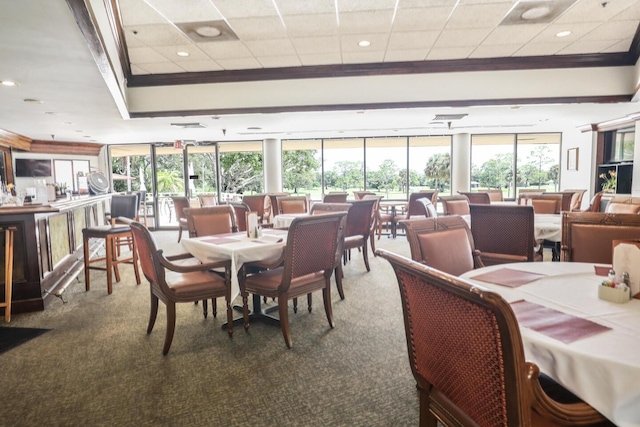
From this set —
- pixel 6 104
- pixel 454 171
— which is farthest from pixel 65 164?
pixel 454 171

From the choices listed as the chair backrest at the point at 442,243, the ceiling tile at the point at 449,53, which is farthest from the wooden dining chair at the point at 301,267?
the ceiling tile at the point at 449,53

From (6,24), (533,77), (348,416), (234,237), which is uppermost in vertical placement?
(533,77)

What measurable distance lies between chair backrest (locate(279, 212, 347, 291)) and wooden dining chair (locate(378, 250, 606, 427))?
54.2 inches

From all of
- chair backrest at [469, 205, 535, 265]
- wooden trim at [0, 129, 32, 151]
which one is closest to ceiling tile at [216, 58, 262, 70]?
chair backrest at [469, 205, 535, 265]

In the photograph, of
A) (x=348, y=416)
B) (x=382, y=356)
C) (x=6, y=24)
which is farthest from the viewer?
(x=382, y=356)

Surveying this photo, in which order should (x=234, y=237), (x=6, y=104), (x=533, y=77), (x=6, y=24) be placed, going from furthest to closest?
(x=533, y=77) → (x=6, y=104) → (x=234, y=237) → (x=6, y=24)

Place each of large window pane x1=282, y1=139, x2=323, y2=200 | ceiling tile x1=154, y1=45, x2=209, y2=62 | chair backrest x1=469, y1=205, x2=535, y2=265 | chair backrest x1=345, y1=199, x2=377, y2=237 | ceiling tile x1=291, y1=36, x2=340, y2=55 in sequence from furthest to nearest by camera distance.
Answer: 1. large window pane x1=282, y1=139, x2=323, y2=200
2. chair backrest x1=345, y1=199, x2=377, y2=237
3. ceiling tile x1=154, y1=45, x2=209, y2=62
4. ceiling tile x1=291, y1=36, x2=340, y2=55
5. chair backrest x1=469, y1=205, x2=535, y2=265

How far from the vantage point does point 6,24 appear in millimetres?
2342

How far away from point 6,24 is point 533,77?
229 inches

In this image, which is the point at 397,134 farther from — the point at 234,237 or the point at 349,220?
the point at 234,237

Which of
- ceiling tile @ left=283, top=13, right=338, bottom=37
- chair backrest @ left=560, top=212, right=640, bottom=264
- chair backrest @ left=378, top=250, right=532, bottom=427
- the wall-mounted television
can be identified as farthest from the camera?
the wall-mounted television

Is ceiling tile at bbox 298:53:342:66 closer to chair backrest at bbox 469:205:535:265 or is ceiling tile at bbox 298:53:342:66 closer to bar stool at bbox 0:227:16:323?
chair backrest at bbox 469:205:535:265

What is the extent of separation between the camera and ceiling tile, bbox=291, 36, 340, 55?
14.8 feet

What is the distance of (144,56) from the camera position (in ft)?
16.2
